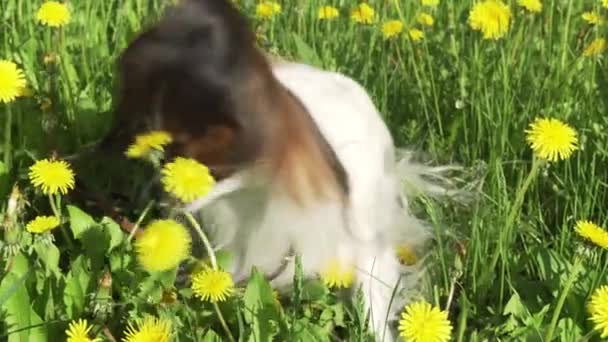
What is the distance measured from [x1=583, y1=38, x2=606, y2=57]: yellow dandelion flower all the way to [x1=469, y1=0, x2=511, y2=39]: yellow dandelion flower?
0.18m

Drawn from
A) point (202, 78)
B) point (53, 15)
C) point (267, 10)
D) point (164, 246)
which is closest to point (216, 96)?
point (202, 78)

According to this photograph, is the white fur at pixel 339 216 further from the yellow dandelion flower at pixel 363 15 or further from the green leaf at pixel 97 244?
the yellow dandelion flower at pixel 363 15

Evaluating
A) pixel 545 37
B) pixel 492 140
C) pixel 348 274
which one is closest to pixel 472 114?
pixel 492 140

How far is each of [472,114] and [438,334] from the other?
86cm

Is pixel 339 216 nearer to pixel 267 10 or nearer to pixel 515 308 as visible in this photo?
pixel 515 308

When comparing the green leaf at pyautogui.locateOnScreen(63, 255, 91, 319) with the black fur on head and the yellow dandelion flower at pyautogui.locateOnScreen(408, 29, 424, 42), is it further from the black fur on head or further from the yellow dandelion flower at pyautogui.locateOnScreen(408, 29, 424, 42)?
the yellow dandelion flower at pyautogui.locateOnScreen(408, 29, 424, 42)

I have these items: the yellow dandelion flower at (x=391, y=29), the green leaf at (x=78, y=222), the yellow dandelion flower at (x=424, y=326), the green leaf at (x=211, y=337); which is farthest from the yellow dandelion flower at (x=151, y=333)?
the yellow dandelion flower at (x=391, y=29)

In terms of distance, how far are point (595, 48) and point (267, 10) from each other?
0.68m

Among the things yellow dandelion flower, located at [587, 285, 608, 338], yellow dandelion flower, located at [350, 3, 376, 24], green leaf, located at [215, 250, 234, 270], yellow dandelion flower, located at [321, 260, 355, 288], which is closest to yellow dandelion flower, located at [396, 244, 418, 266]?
yellow dandelion flower, located at [321, 260, 355, 288]

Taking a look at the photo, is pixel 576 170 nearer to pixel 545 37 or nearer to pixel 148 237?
pixel 545 37

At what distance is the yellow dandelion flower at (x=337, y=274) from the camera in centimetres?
135

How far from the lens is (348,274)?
4.54 feet

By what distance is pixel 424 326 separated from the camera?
111 cm

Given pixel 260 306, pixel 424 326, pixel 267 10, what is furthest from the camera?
pixel 267 10
